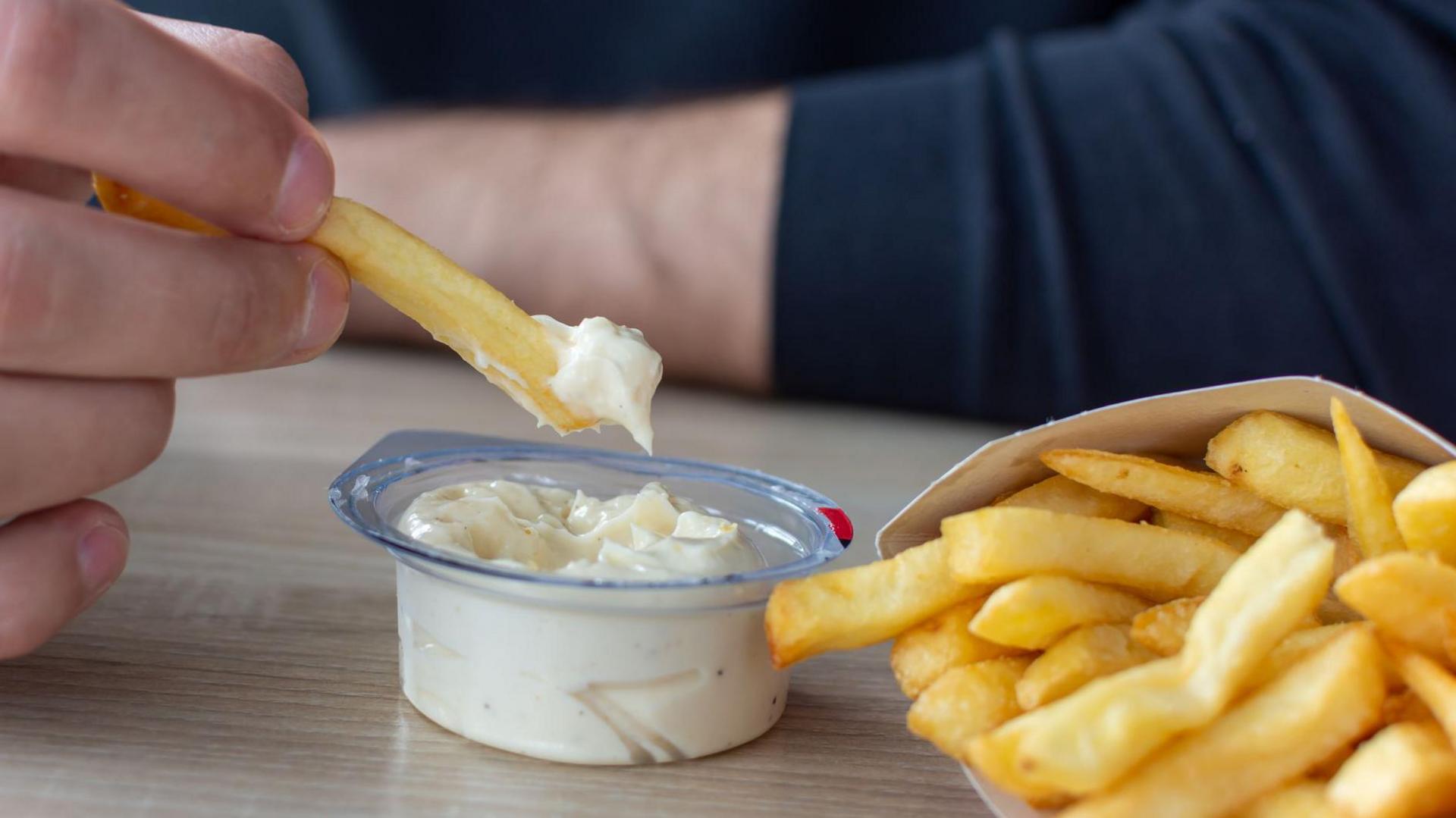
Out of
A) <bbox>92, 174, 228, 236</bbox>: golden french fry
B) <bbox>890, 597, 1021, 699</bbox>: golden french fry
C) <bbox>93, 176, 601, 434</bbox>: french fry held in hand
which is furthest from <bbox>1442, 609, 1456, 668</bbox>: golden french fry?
<bbox>92, 174, 228, 236</bbox>: golden french fry

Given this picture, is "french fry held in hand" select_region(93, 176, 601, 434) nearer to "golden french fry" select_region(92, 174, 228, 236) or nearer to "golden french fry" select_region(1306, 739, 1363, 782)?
"golden french fry" select_region(92, 174, 228, 236)

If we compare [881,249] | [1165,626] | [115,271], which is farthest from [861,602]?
[881,249]

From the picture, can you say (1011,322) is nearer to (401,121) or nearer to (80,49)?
(401,121)

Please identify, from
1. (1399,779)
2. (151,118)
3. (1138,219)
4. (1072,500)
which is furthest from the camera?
(1138,219)

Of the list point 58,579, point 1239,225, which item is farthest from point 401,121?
point 58,579

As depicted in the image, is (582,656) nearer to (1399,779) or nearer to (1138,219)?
(1399,779)

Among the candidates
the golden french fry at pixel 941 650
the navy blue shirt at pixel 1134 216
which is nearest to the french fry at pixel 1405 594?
the golden french fry at pixel 941 650

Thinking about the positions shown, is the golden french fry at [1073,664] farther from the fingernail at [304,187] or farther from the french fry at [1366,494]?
the fingernail at [304,187]
